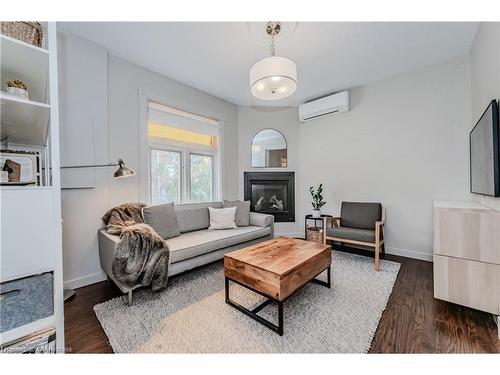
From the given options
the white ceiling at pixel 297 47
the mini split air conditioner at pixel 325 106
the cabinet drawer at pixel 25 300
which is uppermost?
the white ceiling at pixel 297 47

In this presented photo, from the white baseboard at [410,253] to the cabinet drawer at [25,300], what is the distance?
3789 mm

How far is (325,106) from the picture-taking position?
3521 mm

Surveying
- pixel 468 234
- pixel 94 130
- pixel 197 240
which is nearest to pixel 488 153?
pixel 468 234

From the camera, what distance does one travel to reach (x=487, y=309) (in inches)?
60.5

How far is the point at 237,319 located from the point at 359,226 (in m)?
2.29

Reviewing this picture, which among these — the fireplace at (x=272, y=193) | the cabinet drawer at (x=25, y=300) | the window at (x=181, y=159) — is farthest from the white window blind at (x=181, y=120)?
the cabinet drawer at (x=25, y=300)

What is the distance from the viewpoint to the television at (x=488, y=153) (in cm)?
153

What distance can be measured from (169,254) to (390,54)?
11.2ft

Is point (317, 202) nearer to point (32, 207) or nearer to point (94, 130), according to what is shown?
point (94, 130)

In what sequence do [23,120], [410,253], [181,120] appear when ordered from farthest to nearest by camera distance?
1. [181,120]
2. [410,253]
3. [23,120]

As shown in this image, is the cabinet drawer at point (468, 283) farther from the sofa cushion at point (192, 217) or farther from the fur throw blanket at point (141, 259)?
the sofa cushion at point (192, 217)
